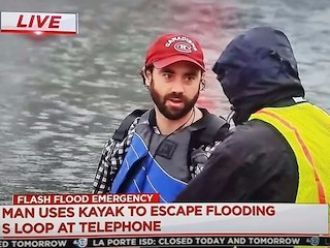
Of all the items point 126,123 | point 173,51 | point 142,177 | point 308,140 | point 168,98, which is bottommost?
point 142,177

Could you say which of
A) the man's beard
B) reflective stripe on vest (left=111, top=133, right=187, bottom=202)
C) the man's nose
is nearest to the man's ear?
the man's beard

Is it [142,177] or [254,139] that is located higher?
[254,139]

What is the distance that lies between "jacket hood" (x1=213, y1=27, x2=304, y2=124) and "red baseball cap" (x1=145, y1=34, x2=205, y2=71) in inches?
4.7

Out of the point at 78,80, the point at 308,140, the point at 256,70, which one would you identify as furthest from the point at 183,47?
the point at 308,140

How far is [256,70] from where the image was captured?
10.0 ft

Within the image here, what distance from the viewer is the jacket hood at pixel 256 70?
10.1 feet

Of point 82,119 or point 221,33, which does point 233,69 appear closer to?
point 221,33

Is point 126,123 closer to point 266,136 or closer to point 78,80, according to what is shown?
point 78,80

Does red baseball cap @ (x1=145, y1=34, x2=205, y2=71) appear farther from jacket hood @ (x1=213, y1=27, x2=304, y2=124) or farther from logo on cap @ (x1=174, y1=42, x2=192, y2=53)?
jacket hood @ (x1=213, y1=27, x2=304, y2=124)

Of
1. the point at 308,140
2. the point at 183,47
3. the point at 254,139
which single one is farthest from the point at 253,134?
the point at 183,47

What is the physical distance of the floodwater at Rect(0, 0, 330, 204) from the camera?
3.02 metres

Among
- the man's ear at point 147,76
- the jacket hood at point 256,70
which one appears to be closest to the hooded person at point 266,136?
the jacket hood at point 256,70

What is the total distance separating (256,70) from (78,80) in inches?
34.7

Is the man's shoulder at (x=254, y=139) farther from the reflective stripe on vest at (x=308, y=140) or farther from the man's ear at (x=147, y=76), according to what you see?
the man's ear at (x=147, y=76)
